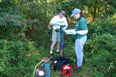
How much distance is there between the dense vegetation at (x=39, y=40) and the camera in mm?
3320

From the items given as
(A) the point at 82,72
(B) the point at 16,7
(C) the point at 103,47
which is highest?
(B) the point at 16,7

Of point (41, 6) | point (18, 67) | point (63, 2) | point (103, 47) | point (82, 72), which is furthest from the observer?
point (63, 2)

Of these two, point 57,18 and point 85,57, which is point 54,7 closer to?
point 57,18

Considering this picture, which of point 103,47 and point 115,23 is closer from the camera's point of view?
point 103,47

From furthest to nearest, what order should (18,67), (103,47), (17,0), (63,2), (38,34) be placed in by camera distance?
(63,2) → (38,34) → (103,47) → (17,0) → (18,67)

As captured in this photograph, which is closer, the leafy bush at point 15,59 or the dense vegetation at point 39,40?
the leafy bush at point 15,59

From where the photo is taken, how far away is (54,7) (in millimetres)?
5199

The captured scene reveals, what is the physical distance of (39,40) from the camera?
539cm

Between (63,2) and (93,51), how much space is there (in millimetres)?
2958

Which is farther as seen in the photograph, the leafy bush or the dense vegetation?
the dense vegetation

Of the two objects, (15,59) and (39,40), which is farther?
(39,40)

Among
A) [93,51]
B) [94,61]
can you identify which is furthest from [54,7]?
[94,61]

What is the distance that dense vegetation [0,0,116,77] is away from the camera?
3.32 m

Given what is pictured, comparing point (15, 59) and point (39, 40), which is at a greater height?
point (39, 40)
